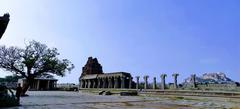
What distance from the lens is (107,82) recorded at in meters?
60.9

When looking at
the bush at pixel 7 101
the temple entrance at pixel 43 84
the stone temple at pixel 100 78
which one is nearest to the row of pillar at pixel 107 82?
the stone temple at pixel 100 78

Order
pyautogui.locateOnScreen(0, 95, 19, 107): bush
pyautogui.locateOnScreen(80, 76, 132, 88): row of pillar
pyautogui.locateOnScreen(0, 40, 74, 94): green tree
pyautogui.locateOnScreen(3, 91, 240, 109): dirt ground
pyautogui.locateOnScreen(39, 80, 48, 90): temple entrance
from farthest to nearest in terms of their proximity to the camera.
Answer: pyautogui.locateOnScreen(39, 80, 48, 90): temple entrance, pyautogui.locateOnScreen(80, 76, 132, 88): row of pillar, pyautogui.locateOnScreen(0, 40, 74, 94): green tree, pyautogui.locateOnScreen(3, 91, 240, 109): dirt ground, pyautogui.locateOnScreen(0, 95, 19, 107): bush

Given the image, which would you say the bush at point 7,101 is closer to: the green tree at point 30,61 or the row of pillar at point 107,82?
the green tree at point 30,61

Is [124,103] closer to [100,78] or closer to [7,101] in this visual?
[7,101]

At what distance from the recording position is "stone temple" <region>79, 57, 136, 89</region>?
51287 mm

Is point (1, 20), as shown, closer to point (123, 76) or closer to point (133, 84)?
point (123, 76)

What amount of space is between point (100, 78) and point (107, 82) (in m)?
2.56

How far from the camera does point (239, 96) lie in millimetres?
24219

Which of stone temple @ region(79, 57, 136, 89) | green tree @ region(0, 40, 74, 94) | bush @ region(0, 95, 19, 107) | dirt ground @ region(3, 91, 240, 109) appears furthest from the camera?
stone temple @ region(79, 57, 136, 89)

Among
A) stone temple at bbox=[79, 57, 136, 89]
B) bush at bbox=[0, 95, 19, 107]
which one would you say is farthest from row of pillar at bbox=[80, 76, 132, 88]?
bush at bbox=[0, 95, 19, 107]

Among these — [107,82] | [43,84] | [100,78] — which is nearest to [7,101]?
[100,78]

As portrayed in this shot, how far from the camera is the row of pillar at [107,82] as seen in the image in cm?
5079

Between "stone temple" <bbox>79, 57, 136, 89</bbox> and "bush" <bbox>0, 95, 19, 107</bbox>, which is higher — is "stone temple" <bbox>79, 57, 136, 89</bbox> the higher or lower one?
the higher one

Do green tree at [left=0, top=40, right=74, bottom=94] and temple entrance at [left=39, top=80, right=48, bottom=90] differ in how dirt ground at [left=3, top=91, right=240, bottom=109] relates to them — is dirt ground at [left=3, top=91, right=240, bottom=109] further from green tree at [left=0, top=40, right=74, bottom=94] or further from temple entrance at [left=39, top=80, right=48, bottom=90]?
temple entrance at [left=39, top=80, right=48, bottom=90]
